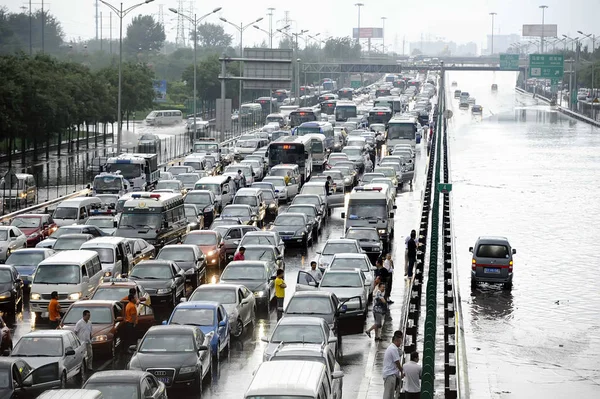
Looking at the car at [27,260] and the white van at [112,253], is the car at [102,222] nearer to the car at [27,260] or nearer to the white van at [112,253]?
the white van at [112,253]

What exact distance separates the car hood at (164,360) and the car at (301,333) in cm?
156

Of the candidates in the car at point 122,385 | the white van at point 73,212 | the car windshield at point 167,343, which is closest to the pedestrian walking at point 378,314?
the car windshield at point 167,343

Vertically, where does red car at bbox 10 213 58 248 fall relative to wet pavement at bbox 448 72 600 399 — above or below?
above

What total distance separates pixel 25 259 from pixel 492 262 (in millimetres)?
13879

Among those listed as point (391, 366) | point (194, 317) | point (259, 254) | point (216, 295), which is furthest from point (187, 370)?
point (259, 254)

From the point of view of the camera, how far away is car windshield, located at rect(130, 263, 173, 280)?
107 ft

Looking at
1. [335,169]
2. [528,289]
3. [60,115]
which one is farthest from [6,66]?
[528,289]

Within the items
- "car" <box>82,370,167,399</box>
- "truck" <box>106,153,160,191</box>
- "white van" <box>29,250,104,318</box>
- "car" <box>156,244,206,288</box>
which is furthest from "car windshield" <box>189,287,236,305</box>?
"truck" <box>106,153,160,191</box>

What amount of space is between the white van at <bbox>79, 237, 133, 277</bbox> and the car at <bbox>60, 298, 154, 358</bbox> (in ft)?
22.4

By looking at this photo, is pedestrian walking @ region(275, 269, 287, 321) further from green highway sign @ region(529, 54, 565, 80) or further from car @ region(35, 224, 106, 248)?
green highway sign @ region(529, 54, 565, 80)

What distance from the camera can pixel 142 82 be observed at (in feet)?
339

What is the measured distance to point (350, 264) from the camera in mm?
34250

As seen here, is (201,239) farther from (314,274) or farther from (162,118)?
(162,118)

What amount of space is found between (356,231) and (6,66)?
3912cm
